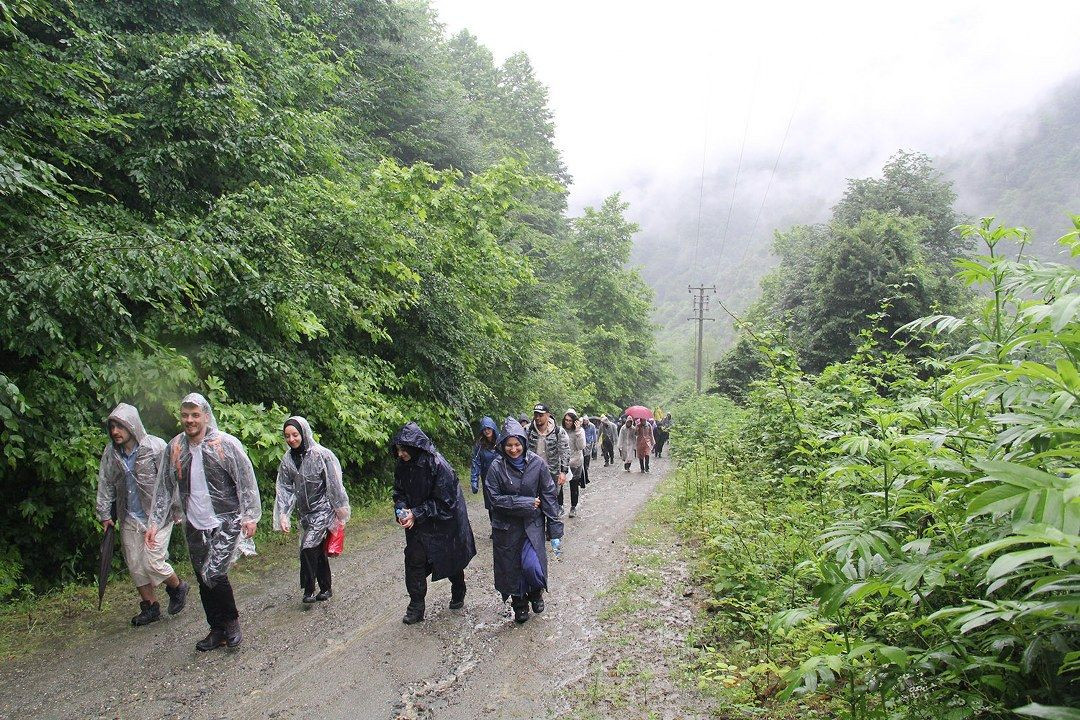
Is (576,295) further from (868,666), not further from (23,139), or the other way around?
(868,666)

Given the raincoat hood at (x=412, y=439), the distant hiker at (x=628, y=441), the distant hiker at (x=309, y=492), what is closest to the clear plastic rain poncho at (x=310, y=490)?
the distant hiker at (x=309, y=492)

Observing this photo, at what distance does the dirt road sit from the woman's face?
5.39 feet

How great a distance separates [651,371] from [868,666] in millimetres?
38214

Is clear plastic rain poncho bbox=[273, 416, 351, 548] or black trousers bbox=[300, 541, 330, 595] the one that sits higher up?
clear plastic rain poncho bbox=[273, 416, 351, 548]

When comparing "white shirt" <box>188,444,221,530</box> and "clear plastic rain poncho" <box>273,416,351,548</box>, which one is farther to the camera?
"clear plastic rain poncho" <box>273,416,351,548</box>

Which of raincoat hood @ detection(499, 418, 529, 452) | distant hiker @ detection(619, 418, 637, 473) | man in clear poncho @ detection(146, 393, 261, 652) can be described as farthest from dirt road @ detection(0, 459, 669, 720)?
distant hiker @ detection(619, 418, 637, 473)

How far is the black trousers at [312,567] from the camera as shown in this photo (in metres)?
6.48

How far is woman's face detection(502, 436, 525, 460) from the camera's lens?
609 cm

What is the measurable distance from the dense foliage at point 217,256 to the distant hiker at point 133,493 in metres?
0.74

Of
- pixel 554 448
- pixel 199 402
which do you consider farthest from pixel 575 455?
pixel 199 402

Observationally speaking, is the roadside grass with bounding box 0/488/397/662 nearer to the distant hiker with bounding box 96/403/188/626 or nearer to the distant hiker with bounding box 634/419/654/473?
the distant hiker with bounding box 96/403/188/626

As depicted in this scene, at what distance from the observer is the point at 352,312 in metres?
10.6

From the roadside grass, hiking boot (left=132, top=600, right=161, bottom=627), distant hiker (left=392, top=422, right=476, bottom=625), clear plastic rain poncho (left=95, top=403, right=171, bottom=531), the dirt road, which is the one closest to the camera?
the dirt road

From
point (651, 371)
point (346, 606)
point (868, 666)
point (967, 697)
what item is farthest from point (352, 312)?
point (651, 371)
